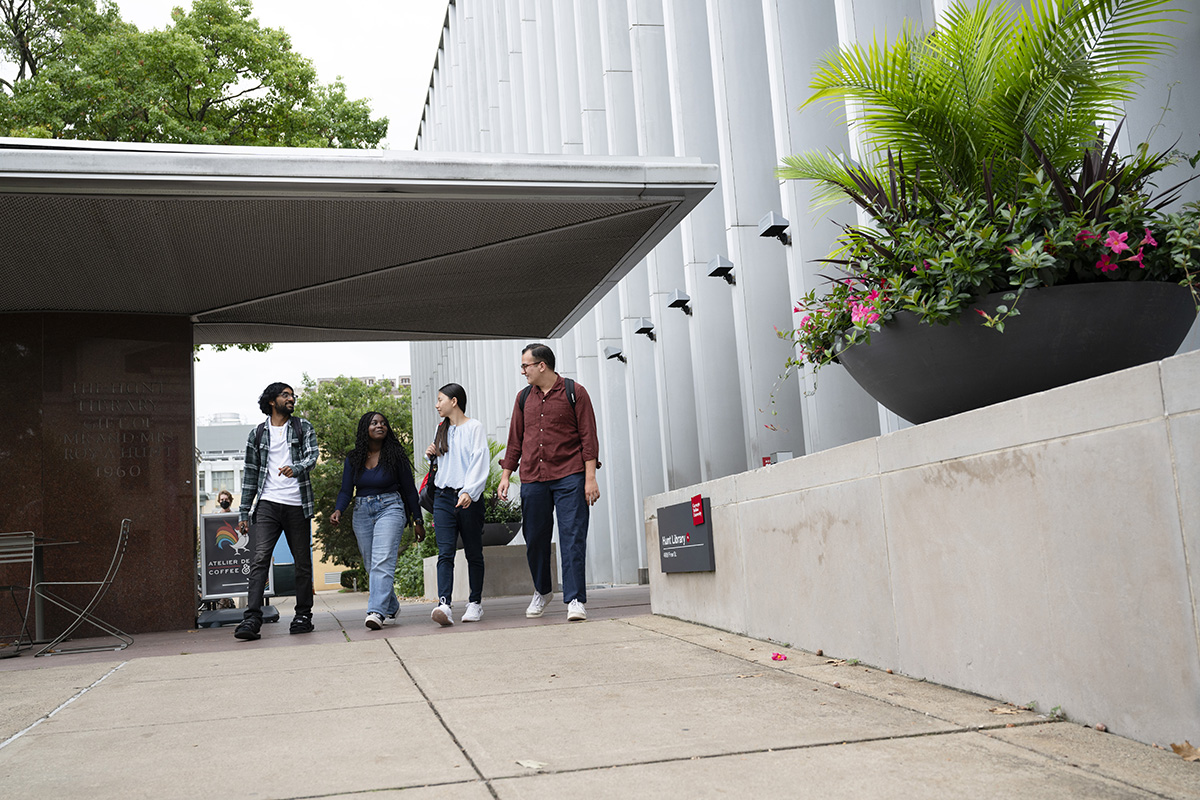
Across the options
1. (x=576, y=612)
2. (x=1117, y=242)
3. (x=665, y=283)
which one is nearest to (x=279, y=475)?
(x=576, y=612)

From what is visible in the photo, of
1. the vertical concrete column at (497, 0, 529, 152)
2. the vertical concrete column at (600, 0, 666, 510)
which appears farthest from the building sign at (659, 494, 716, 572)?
the vertical concrete column at (497, 0, 529, 152)

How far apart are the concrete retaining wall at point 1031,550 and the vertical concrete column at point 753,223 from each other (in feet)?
19.1

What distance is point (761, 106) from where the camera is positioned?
11.6 metres

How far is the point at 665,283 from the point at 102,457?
290 inches

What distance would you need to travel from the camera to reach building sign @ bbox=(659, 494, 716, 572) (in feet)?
21.2

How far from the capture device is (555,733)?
141 inches

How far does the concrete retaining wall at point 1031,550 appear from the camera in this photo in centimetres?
280

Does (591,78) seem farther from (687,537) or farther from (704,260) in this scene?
(687,537)

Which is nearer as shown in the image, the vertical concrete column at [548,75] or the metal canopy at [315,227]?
the metal canopy at [315,227]

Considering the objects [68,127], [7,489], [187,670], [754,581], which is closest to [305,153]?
[187,670]

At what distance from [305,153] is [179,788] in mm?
5028

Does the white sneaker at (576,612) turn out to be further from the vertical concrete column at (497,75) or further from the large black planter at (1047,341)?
the vertical concrete column at (497,75)

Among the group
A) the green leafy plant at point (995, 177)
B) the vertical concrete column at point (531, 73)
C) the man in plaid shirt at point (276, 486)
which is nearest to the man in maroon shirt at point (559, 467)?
the man in plaid shirt at point (276, 486)

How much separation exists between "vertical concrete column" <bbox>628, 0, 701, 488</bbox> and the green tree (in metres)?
28.4
